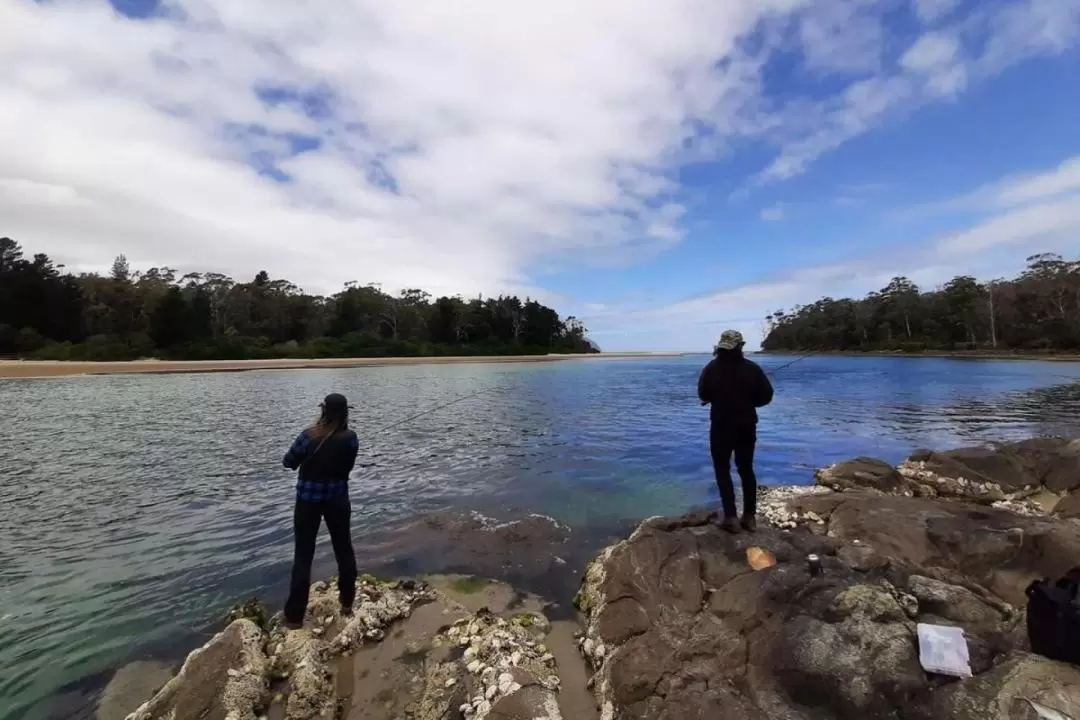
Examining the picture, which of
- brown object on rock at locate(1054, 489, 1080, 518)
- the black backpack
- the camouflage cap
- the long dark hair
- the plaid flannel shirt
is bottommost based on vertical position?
brown object on rock at locate(1054, 489, 1080, 518)

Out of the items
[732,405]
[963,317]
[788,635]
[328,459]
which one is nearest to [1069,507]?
[732,405]

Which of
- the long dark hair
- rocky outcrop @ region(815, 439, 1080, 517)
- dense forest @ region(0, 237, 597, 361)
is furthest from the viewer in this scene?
dense forest @ region(0, 237, 597, 361)

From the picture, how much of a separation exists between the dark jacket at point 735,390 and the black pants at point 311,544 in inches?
188

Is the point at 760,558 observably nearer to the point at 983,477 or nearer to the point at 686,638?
the point at 686,638

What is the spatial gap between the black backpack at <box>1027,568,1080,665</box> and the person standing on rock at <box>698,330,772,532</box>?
2796 millimetres

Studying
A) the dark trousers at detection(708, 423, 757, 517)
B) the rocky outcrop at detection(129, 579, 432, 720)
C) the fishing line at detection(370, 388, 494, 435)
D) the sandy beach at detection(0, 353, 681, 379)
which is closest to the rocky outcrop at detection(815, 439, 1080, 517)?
the dark trousers at detection(708, 423, 757, 517)

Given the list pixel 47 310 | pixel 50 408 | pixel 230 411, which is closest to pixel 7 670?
pixel 230 411

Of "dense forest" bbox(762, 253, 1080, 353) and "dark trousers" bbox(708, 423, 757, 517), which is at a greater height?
"dense forest" bbox(762, 253, 1080, 353)

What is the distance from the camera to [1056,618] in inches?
142

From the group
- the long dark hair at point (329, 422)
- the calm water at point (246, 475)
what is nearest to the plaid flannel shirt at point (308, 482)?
the long dark hair at point (329, 422)

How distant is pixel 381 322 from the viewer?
4338 inches

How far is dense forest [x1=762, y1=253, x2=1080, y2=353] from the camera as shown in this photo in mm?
80875

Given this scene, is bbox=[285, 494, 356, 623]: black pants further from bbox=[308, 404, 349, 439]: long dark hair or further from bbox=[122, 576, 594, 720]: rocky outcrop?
bbox=[308, 404, 349, 439]: long dark hair

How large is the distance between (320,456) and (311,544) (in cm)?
111
